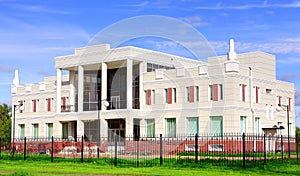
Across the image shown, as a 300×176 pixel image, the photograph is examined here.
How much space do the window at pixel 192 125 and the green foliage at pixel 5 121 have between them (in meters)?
33.3

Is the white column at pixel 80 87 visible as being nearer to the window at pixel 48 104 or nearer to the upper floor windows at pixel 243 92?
the window at pixel 48 104

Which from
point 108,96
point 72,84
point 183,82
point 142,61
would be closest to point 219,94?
point 183,82

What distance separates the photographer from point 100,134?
56219 mm

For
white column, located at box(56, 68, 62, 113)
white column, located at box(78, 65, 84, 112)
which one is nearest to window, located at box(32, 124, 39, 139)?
white column, located at box(56, 68, 62, 113)

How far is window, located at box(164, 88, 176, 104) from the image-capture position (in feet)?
174

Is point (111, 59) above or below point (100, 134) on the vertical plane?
above

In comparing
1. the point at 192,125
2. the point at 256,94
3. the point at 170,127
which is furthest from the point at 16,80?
the point at 256,94

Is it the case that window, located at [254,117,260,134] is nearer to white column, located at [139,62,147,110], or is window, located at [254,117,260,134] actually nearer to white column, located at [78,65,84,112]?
white column, located at [139,62,147,110]

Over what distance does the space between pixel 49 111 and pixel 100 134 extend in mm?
11710

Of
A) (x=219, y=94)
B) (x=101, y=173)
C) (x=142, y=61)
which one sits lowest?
(x=101, y=173)

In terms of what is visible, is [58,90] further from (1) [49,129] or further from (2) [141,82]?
(2) [141,82]

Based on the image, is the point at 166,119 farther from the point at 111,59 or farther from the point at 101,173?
the point at 101,173

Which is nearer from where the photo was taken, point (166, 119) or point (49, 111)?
point (166, 119)

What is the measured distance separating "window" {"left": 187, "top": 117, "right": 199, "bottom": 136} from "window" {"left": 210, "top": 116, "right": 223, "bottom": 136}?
5.42ft
